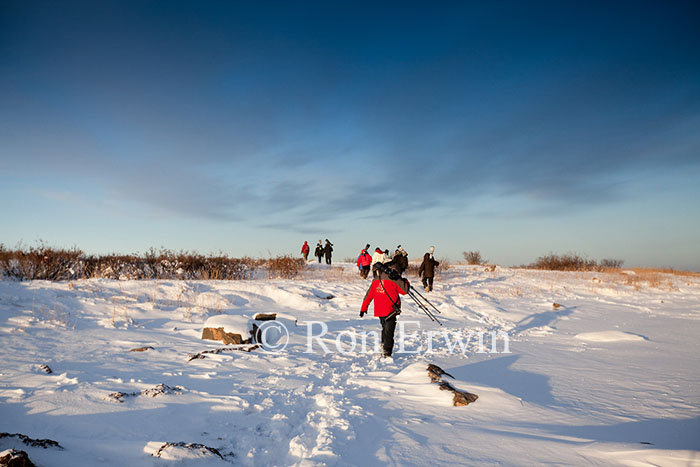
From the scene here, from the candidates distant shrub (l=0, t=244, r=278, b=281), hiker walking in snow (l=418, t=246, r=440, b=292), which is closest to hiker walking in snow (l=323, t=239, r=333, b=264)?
distant shrub (l=0, t=244, r=278, b=281)

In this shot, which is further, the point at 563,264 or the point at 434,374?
the point at 563,264

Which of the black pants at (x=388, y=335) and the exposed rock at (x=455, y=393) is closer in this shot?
the exposed rock at (x=455, y=393)

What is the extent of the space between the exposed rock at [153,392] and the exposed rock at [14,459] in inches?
72.0

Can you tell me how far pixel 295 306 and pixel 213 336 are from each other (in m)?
4.66

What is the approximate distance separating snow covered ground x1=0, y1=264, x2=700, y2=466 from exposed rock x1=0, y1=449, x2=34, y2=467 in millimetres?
230

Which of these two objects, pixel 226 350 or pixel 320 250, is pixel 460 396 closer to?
pixel 226 350

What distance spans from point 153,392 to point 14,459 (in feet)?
6.78

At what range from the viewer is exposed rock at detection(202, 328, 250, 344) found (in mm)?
6977

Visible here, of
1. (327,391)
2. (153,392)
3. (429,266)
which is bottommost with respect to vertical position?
(327,391)

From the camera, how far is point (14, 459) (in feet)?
6.55

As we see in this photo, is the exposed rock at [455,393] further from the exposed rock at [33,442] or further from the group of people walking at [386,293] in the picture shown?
the exposed rock at [33,442]

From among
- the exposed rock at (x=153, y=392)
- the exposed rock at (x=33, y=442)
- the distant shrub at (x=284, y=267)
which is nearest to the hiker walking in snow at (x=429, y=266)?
the distant shrub at (x=284, y=267)

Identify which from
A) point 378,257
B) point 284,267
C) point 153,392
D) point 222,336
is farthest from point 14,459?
point 284,267

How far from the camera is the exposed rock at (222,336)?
698cm
